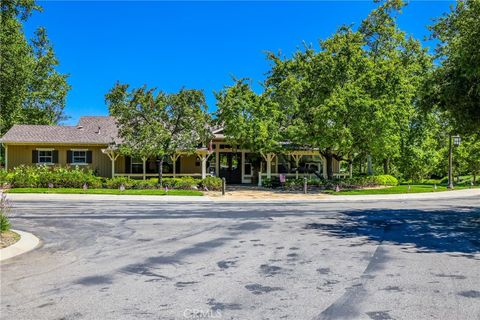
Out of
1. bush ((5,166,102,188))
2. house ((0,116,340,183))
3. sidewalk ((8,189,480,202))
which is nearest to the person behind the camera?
sidewalk ((8,189,480,202))

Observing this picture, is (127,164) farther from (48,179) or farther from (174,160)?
(48,179)

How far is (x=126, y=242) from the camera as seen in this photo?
11.2 metres

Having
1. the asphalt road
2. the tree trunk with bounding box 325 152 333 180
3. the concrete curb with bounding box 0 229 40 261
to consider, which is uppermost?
the tree trunk with bounding box 325 152 333 180

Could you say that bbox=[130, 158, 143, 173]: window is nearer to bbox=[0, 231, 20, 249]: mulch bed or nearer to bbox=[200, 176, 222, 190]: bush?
bbox=[200, 176, 222, 190]: bush

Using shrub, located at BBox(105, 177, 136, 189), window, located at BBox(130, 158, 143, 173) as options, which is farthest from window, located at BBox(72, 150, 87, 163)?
shrub, located at BBox(105, 177, 136, 189)

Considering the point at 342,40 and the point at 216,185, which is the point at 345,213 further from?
the point at 342,40

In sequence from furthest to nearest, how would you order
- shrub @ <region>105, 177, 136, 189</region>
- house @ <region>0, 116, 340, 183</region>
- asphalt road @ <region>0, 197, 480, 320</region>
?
house @ <region>0, 116, 340, 183</region>
shrub @ <region>105, 177, 136, 189</region>
asphalt road @ <region>0, 197, 480, 320</region>

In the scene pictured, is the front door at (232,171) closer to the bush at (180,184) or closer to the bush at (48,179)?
the bush at (180,184)

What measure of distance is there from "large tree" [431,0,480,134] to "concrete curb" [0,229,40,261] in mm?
12374

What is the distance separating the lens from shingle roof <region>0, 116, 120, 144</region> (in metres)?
33.6

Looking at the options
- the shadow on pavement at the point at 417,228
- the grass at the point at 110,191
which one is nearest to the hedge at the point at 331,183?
the grass at the point at 110,191

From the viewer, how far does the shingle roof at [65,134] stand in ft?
110

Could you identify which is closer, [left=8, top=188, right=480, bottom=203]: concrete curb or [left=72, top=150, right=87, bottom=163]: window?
[left=8, top=188, right=480, bottom=203]: concrete curb

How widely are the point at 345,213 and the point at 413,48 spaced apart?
28.0 metres
